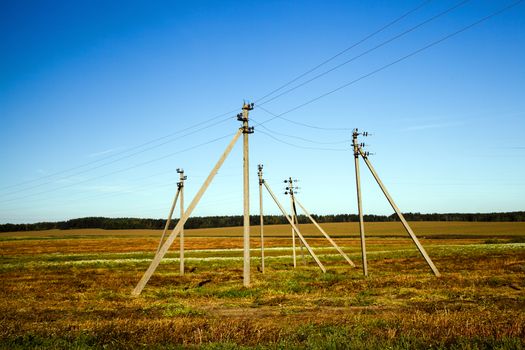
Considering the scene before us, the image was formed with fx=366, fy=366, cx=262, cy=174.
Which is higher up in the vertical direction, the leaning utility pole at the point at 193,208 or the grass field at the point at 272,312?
the leaning utility pole at the point at 193,208

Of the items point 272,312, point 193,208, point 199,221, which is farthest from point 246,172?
point 199,221

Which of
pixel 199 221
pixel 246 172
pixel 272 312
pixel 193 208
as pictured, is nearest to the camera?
pixel 272 312

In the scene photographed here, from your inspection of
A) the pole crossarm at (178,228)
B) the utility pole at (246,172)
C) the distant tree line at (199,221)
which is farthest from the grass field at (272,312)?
the distant tree line at (199,221)

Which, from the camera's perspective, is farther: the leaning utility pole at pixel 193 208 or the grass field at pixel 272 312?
the leaning utility pole at pixel 193 208

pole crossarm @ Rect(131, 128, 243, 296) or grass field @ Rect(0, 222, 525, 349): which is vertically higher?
pole crossarm @ Rect(131, 128, 243, 296)

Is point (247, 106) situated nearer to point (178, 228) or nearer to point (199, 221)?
point (178, 228)

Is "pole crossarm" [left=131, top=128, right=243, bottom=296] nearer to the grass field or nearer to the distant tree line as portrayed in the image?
the grass field

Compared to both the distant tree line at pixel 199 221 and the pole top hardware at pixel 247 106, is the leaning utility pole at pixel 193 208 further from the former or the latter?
the distant tree line at pixel 199 221

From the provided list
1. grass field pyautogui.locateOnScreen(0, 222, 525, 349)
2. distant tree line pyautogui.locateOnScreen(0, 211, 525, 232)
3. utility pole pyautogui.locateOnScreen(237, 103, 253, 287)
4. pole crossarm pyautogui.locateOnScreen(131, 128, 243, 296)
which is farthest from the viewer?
distant tree line pyautogui.locateOnScreen(0, 211, 525, 232)

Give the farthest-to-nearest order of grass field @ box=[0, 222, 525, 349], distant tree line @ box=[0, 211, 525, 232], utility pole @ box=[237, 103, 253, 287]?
distant tree line @ box=[0, 211, 525, 232] < utility pole @ box=[237, 103, 253, 287] < grass field @ box=[0, 222, 525, 349]

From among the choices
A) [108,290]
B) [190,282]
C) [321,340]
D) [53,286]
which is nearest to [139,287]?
[108,290]

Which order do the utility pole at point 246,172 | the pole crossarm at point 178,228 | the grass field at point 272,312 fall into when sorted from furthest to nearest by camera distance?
the utility pole at point 246,172 → the pole crossarm at point 178,228 → the grass field at point 272,312

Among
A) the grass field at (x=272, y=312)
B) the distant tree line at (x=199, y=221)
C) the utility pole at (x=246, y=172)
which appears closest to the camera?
the grass field at (x=272, y=312)

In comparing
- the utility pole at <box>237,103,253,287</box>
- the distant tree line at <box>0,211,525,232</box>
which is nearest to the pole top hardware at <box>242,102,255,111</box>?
the utility pole at <box>237,103,253,287</box>
